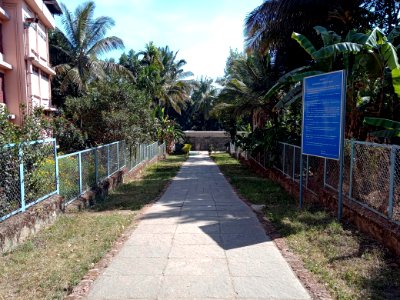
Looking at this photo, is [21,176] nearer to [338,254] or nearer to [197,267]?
[197,267]

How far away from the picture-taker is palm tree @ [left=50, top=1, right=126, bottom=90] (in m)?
26.0

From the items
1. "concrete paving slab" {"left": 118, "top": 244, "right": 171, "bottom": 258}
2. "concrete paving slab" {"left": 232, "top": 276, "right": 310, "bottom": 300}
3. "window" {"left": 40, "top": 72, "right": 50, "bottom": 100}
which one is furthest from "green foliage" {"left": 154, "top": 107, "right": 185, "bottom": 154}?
"concrete paving slab" {"left": 232, "top": 276, "right": 310, "bottom": 300}

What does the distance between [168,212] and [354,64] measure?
551cm

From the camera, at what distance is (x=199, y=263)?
5.02 m

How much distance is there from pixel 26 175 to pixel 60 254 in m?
1.81

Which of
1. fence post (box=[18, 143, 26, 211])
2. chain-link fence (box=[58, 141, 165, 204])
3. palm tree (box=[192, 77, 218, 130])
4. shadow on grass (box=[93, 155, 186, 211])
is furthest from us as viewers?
palm tree (box=[192, 77, 218, 130])

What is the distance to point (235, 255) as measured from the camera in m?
5.35

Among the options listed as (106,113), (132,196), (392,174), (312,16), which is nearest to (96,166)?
(132,196)

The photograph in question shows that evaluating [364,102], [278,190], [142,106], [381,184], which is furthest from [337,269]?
[142,106]

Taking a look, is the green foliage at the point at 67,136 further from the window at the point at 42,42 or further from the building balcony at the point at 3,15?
the window at the point at 42,42

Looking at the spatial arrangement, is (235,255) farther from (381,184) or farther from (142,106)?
(142,106)

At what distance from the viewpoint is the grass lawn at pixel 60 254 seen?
14.1 feet

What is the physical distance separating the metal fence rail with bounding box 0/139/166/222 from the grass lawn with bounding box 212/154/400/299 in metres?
4.37

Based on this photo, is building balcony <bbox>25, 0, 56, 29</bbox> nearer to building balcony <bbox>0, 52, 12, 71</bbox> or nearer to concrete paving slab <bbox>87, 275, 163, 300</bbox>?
building balcony <bbox>0, 52, 12, 71</bbox>
